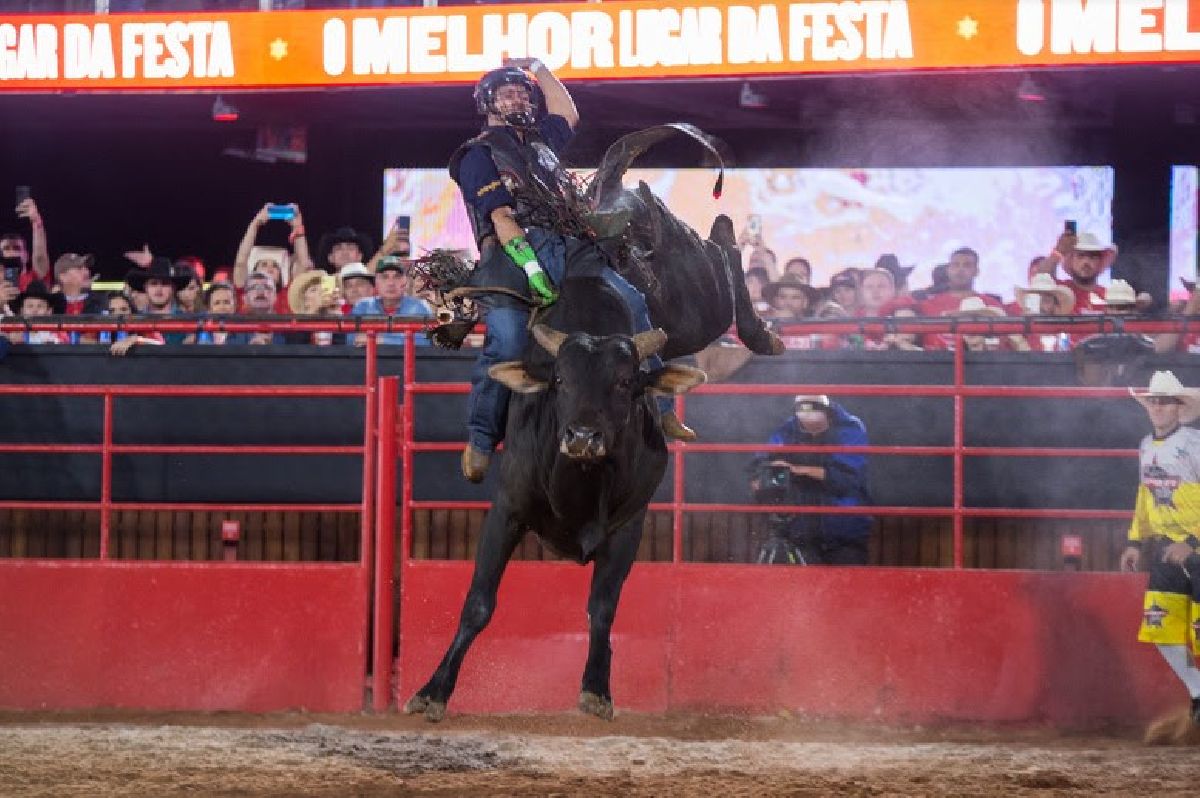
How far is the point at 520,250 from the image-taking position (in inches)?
276

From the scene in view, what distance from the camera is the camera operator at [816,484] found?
10.2 metres

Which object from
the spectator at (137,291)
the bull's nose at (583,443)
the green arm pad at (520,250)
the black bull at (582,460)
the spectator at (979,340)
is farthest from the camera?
the spectator at (137,291)

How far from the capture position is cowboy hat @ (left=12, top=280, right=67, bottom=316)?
39.2ft

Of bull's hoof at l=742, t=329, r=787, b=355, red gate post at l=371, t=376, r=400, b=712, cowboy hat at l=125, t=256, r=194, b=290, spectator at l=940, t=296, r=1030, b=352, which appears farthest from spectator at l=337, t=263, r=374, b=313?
bull's hoof at l=742, t=329, r=787, b=355

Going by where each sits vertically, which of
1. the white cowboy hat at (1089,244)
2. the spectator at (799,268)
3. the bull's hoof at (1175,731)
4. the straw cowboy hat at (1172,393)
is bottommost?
the bull's hoof at (1175,731)

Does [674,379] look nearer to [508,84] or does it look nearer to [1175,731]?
[508,84]

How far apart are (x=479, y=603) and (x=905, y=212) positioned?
7.32m

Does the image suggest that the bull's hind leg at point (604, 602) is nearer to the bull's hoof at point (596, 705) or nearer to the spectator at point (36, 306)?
the bull's hoof at point (596, 705)

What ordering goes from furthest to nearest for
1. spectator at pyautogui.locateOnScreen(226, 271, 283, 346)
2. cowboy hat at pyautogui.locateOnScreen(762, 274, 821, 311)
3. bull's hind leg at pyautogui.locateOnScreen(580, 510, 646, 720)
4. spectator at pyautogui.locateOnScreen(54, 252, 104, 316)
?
spectator at pyautogui.locateOnScreen(54, 252, 104, 316)
spectator at pyautogui.locateOnScreen(226, 271, 283, 346)
cowboy hat at pyautogui.locateOnScreen(762, 274, 821, 311)
bull's hind leg at pyautogui.locateOnScreen(580, 510, 646, 720)

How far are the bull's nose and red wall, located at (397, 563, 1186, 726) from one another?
13.1 feet

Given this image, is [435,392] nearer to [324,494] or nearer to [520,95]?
[324,494]

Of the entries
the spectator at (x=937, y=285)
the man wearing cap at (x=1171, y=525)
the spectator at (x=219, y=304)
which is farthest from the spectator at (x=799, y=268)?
the spectator at (x=219, y=304)

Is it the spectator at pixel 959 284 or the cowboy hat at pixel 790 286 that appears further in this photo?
the spectator at pixel 959 284

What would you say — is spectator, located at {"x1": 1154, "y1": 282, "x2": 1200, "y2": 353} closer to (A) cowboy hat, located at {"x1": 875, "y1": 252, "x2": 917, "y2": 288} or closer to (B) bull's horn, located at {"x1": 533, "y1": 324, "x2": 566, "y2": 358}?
(A) cowboy hat, located at {"x1": 875, "y1": 252, "x2": 917, "y2": 288}
